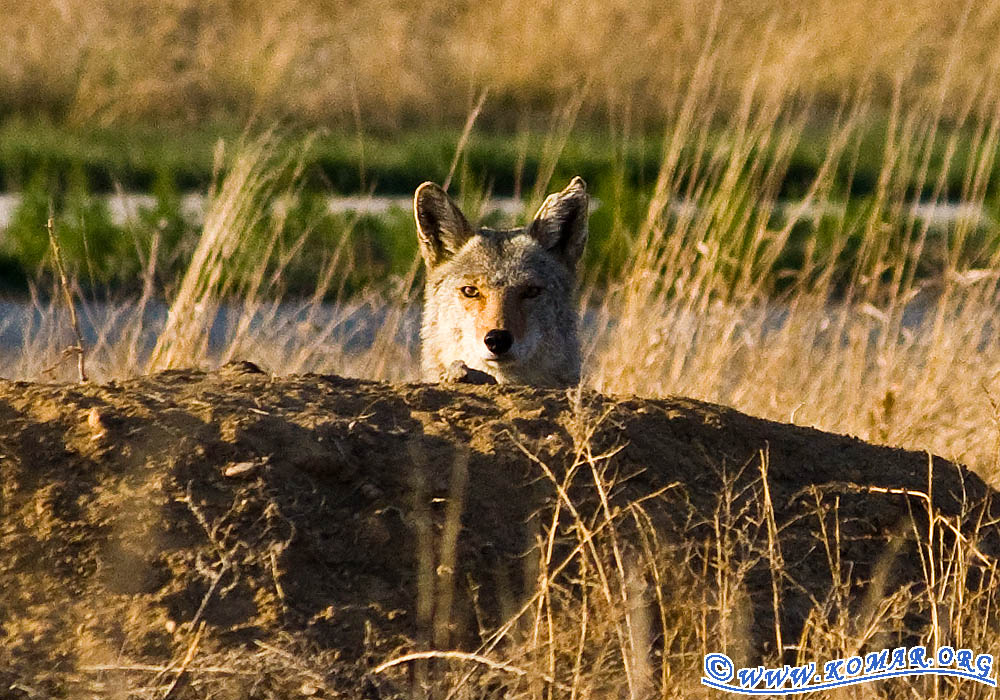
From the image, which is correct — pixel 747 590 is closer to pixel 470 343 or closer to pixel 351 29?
pixel 470 343

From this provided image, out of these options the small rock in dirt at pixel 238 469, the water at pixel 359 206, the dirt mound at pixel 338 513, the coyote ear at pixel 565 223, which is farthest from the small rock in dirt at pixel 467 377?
the water at pixel 359 206

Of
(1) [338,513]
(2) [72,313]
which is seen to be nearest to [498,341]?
(2) [72,313]

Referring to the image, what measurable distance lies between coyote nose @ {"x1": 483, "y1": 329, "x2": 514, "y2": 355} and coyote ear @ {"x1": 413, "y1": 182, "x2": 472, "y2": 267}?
74cm

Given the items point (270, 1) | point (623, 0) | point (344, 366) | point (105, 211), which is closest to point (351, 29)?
point (270, 1)

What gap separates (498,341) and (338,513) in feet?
5.34

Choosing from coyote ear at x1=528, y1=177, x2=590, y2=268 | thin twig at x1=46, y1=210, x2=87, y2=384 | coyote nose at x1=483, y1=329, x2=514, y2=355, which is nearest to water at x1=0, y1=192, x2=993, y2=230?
coyote ear at x1=528, y1=177, x2=590, y2=268

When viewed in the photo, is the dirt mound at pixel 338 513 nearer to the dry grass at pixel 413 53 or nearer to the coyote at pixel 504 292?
the coyote at pixel 504 292

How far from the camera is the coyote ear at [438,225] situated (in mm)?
5977

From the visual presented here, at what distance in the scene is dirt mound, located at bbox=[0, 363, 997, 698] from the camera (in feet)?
11.5

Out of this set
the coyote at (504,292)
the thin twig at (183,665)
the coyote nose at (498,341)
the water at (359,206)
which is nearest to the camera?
the thin twig at (183,665)

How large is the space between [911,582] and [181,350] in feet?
10.6

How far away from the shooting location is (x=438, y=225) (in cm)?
608

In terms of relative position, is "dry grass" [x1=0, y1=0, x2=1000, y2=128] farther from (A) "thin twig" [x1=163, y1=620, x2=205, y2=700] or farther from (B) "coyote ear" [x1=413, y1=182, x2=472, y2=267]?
(A) "thin twig" [x1=163, y1=620, x2=205, y2=700]

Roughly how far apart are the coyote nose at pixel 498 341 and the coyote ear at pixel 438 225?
0.74 meters
